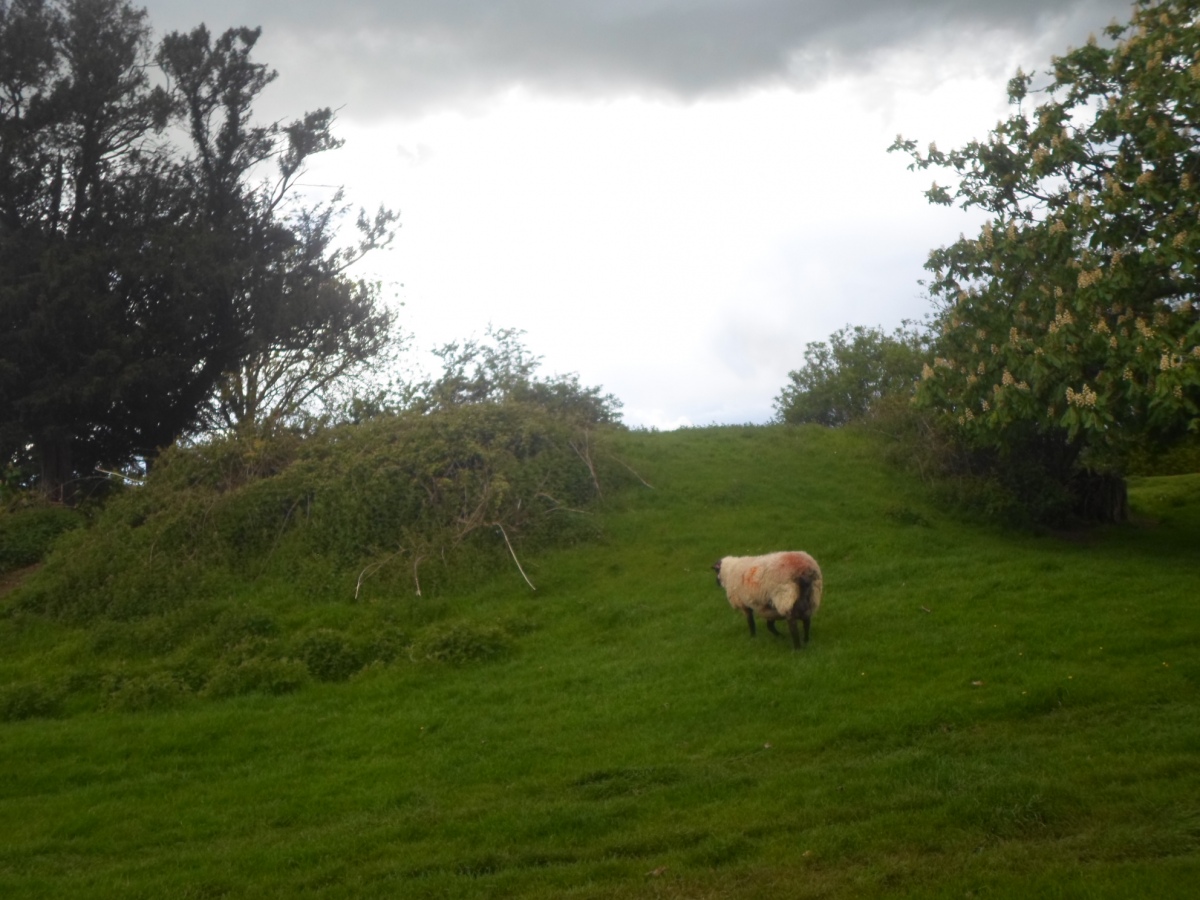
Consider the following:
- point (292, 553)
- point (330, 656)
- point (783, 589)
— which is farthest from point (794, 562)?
point (292, 553)

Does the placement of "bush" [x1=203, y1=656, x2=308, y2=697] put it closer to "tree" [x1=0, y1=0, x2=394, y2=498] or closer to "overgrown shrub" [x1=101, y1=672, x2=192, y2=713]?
"overgrown shrub" [x1=101, y1=672, x2=192, y2=713]

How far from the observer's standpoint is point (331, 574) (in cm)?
1838

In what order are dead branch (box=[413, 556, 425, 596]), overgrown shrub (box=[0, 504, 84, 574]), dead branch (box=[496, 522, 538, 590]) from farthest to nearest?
overgrown shrub (box=[0, 504, 84, 574])
dead branch (box=[496, 522, 538, 590])
dead branch (box=[413, 556, 425, 596])

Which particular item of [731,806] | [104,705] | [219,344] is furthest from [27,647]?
[731,806]

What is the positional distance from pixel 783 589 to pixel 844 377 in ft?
81.3

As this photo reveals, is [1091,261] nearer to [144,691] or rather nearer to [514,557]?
[514,557]

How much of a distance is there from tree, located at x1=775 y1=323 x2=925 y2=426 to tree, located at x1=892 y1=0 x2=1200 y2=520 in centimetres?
1824

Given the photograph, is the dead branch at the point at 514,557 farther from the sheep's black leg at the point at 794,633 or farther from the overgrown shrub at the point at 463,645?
the sheep's black leg at the point at 794,633

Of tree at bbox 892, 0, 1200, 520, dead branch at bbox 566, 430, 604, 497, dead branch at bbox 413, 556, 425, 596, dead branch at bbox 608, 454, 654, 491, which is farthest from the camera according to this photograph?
dead branch at bbox 608, 454, 654, 491

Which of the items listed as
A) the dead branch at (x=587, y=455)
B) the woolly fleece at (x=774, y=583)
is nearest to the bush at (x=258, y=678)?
the woolly fleece at (x=774, y=583)

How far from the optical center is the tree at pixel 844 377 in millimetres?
35434

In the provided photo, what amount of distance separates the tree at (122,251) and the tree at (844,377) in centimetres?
1737

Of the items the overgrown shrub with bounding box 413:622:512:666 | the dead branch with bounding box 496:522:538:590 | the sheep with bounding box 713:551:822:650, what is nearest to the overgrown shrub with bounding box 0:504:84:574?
the dead branch with bounding box 496:522:538:590

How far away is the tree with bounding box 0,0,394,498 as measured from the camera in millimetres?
23891
